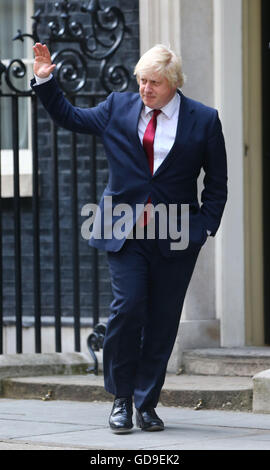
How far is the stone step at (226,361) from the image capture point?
7.89 m

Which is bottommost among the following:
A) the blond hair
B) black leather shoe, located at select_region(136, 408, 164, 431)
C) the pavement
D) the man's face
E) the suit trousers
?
the pavement

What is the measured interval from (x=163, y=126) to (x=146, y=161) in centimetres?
19

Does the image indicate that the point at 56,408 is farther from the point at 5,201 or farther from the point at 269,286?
the point at 5,201

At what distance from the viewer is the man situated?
20.4 feet

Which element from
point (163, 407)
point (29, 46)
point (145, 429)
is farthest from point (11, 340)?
point (145, 429)

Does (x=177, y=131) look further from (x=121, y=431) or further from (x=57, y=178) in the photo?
(x=57, y=178)

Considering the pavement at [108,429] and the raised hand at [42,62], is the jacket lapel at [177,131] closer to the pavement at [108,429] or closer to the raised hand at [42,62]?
the raised hand at [42,62]

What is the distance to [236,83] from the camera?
8.43 meters

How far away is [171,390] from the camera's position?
293 inches

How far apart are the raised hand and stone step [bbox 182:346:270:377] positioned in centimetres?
249

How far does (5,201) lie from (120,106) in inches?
156

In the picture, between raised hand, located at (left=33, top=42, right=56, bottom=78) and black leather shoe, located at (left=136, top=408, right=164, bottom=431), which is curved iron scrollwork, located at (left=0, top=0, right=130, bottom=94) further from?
black leather shoe, located at (left=136, top=408, right=164, bottom=431)

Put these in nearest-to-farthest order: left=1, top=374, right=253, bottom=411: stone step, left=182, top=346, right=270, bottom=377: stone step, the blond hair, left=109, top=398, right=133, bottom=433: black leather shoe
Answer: the blond hair
left=109, top=398, right=133, bottom=433: black leather shoe
left=1, top=374, right=253, bottom=411: stone step
left=182, top=346, right=270, bottom=377: stone step

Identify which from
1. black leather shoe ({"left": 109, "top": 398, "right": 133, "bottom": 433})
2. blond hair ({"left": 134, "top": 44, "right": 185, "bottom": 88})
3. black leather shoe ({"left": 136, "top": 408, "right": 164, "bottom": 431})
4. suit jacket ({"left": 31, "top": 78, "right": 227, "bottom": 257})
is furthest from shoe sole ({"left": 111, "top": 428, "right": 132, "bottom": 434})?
blond hair ({"left": 134, "top": 44, "right": 185, "bottom": 88})
